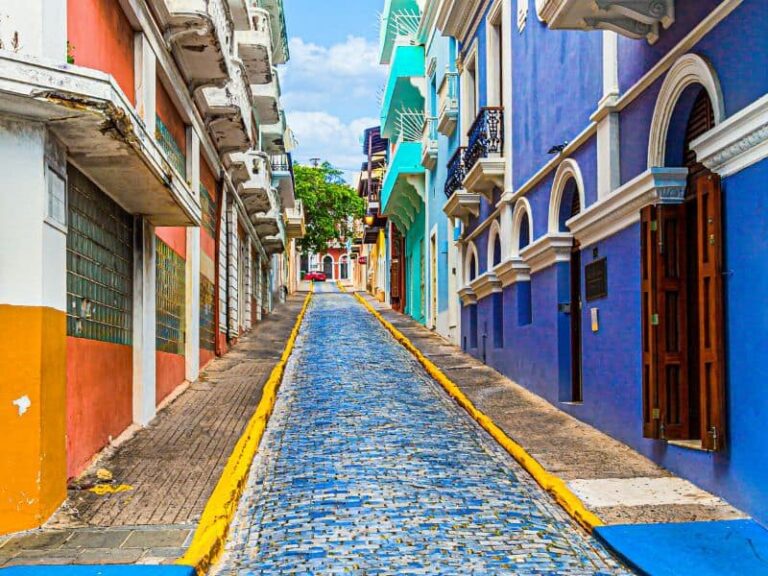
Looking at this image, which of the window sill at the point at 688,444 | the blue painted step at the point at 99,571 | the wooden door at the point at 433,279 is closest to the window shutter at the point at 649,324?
the window sill at the point at 688,444

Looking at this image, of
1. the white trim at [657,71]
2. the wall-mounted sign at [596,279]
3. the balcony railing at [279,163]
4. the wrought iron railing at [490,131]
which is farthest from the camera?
the balcony railing at [279,163]

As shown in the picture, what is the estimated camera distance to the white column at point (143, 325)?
10719 millimetres

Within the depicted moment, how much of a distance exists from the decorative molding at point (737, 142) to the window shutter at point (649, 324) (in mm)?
1093

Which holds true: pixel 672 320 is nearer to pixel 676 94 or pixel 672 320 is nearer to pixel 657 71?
pixel 676 94

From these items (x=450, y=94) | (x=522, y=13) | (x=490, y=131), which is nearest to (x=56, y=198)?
(x=522, y=13)

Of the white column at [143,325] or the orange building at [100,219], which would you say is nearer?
the orange building at [100,219]

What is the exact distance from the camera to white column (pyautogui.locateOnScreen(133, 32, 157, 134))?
10.7m

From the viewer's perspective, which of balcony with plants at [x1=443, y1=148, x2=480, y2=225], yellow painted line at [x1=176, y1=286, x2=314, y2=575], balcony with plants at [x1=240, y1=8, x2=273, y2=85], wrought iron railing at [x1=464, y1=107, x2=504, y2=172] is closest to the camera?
yellow painted line at [x1=176, y1=286, x2=314, y2=575]

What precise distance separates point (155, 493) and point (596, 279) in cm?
533

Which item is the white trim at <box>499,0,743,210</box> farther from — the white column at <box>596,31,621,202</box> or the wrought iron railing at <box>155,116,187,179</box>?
the wrought iron railing at <box>155,116,187,179</box>

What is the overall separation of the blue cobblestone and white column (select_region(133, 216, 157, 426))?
61.9 inches

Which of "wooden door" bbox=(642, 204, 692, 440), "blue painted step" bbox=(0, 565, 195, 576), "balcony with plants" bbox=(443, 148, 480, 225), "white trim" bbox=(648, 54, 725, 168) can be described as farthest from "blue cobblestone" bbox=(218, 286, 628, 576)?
"balcony with plants" bbox=(443, 148, 480, 225)

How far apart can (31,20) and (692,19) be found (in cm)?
534

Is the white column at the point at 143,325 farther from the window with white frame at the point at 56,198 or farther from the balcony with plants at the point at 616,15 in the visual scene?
the balcony with plants at the point at 616,15
